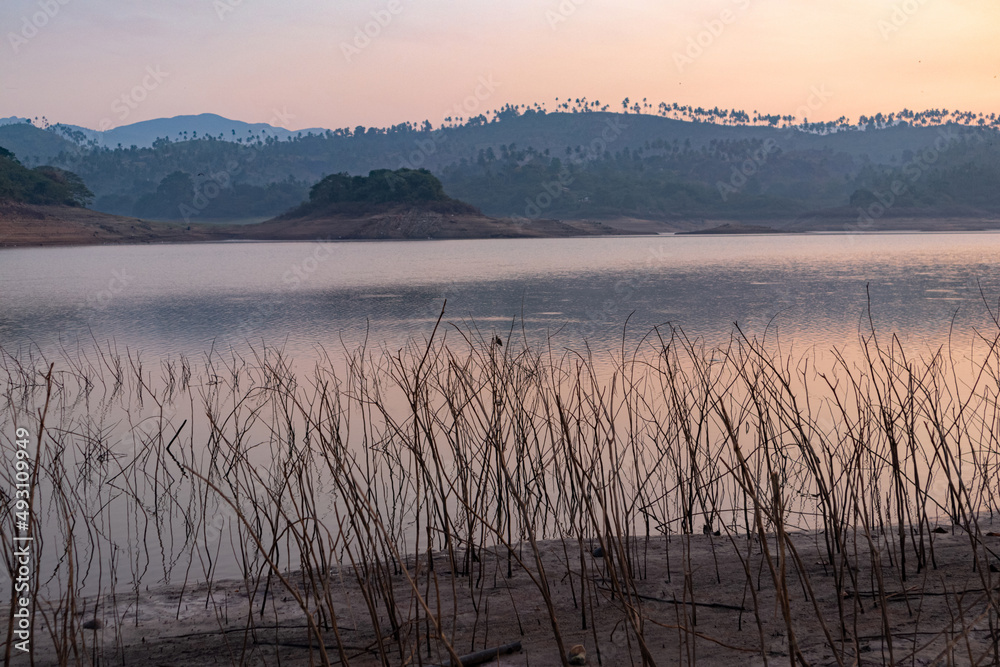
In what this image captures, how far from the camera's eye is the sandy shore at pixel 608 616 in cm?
290

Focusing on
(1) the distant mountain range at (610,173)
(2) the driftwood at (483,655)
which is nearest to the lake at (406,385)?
(2) the driftwood at (483,655)

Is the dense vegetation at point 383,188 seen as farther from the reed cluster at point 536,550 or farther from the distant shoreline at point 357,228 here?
the reed cluster at point 536,550

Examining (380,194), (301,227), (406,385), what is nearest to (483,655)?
(406,385)

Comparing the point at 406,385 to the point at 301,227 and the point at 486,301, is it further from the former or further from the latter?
the point at 301,227

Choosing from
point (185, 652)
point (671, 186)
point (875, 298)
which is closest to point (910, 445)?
point (185, 652)

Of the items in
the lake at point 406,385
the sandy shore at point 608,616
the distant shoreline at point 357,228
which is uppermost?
the distant shoreline at point 357,228

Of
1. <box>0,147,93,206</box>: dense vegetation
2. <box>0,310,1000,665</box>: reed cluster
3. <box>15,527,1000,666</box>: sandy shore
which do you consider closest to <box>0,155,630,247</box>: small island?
<box>0,147,93,206</box>: dense vegetation

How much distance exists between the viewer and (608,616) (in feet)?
11.1

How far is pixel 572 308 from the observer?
712 inches

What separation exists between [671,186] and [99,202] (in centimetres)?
10376

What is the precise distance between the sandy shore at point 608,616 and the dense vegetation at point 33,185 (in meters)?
74.0

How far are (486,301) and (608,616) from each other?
16821 millimetres

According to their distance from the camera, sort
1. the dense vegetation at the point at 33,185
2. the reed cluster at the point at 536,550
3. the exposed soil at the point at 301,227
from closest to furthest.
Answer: the reed cluster at the point at 536,550 < the exposed soil at the point at 301,227 < the dense vegetation at the point at 33,185

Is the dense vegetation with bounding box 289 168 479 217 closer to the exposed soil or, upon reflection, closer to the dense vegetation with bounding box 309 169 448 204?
the dense vegetation with bounding box 309 169 448 204
